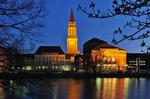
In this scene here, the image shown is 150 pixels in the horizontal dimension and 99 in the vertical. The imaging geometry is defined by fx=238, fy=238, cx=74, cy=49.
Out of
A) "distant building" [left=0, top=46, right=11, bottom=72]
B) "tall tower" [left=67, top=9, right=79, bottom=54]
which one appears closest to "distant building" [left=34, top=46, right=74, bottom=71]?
"tall tower" [left=67, top=9, right=79, bottom=54]

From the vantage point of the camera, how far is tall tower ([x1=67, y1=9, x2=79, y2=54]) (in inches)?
7382

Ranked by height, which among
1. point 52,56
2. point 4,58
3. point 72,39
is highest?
point 72,39

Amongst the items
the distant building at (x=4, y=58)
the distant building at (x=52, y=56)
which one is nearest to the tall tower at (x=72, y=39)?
the distant building at (x=52, y=56)

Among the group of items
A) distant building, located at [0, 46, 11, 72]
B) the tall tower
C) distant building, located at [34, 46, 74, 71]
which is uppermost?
the tall tower

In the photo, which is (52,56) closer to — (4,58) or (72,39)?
(72,39)

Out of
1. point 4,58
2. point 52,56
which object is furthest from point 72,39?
point 4,58

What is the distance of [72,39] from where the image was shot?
18938 centimetres

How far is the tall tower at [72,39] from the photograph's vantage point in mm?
187500

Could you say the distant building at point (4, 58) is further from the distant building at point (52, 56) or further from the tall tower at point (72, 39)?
the tall tower at point (72, 39)

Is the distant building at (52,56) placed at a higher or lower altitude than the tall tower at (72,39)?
lower

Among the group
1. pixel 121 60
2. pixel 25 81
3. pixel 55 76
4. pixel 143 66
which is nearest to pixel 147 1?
pixel 25 81

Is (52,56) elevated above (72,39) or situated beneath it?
situated beneath

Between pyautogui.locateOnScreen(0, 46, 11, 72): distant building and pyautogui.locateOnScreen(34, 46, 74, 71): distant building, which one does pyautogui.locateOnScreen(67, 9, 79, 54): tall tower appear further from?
pyautogui.locateOnScreen(0, 46, 11, 72): distant building

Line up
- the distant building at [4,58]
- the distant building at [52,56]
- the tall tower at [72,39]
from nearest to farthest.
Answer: the distant building at [4,58]
the distant building at [52,56]
the tall tower at [72,39]
